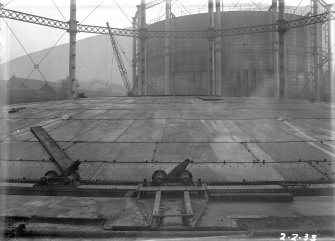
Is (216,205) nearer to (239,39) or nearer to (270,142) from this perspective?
(270,142)

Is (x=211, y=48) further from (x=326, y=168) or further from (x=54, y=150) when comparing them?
(x=54, y=150)

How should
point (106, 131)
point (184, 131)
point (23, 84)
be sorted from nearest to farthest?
point (184, 131) < point (106, 131) < point (23, 84)

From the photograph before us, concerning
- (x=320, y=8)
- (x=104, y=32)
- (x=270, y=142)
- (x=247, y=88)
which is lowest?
(x=270, y=142)

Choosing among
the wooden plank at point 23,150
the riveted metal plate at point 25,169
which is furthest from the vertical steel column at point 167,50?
the riveted metal plate at point 25,169

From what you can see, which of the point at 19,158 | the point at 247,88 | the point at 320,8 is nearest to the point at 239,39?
the point at 247,88

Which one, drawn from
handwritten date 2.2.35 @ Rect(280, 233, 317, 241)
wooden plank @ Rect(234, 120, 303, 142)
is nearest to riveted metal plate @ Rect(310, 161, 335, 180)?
wooden plank @ Rect(234, 120, 303, 142)

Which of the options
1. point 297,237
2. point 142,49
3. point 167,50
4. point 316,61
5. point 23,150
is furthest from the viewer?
point 316,61

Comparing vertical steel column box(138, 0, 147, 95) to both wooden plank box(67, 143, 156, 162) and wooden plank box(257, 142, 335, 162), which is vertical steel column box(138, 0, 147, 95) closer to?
wooden plank box(67, 143, 156, 162)

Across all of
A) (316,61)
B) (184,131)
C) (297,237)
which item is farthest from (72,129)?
(316,61)

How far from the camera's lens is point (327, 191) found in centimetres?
609

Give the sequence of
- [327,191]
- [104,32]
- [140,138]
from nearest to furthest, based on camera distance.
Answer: [327,191] < [140,138] < [104,32]

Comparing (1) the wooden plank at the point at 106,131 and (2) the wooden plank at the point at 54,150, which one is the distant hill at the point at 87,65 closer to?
(1) the wooden plank at the point at 106,131

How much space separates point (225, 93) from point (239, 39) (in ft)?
19.6

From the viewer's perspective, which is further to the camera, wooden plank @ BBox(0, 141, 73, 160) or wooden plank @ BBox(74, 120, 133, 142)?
wooden plank @ BBox(74, 120, 133, 142)
